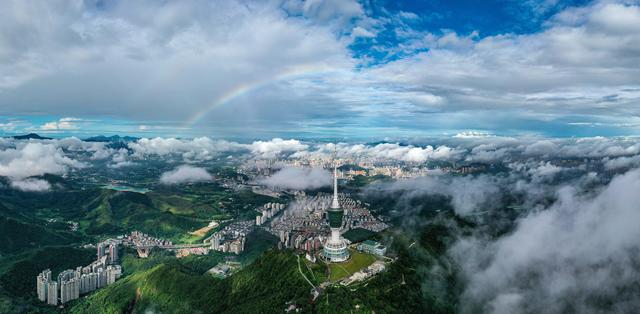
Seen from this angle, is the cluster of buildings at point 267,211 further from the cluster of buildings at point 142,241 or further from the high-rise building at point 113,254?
the high-rise building at point 113,254

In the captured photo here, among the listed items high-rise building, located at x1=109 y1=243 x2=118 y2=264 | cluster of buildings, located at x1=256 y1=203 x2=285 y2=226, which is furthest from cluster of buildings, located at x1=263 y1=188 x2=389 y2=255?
high-rise building, located at x1=109 y1=243 x2=118 y2=264

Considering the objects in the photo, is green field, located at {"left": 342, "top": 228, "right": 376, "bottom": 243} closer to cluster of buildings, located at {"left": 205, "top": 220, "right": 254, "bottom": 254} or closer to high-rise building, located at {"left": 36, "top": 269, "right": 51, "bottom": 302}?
cluster of buildings, located at {"left": 205, "top": 220, "right": 254, "bottom": 254}

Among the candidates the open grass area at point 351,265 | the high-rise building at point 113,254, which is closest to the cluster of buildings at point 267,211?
the high-rise building at point 113,254

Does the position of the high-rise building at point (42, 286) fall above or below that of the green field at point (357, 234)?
below

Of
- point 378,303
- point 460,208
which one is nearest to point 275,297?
point 378,303

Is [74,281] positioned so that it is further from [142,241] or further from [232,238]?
[232,238]

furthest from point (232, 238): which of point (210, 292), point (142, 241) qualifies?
point (210, 292)

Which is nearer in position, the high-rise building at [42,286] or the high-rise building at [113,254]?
the high-rise building at [42,286]
